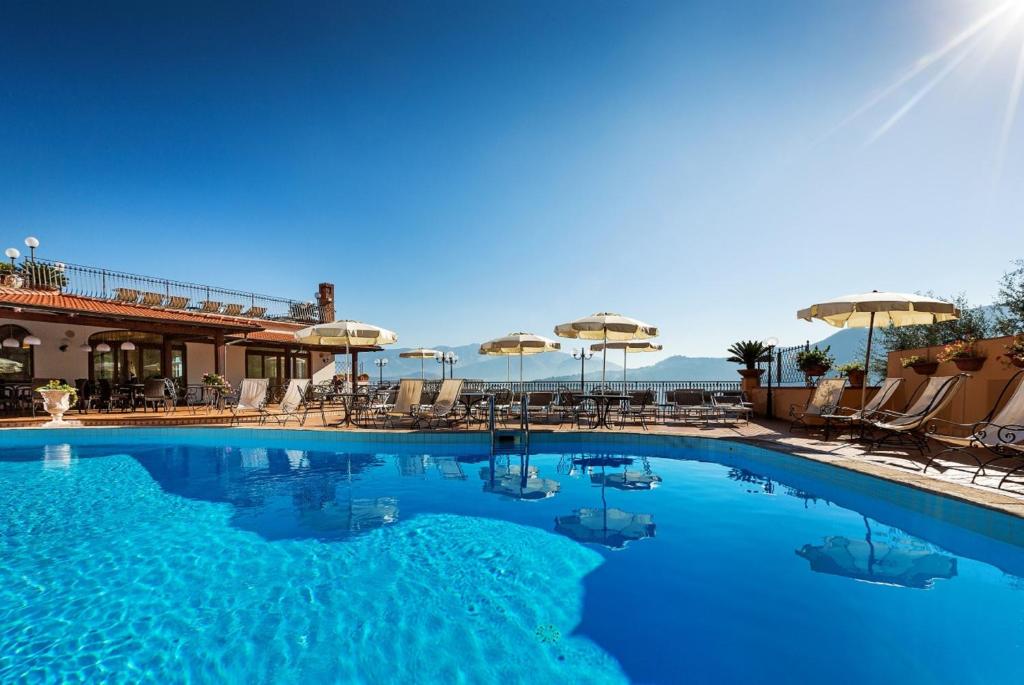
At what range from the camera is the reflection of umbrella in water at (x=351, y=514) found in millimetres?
4551

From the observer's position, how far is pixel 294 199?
543 inches

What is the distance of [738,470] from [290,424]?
A: 907 centimetres

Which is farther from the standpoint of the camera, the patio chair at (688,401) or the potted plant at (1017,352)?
the patio chair at (688,401)

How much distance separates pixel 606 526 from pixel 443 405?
5.55 metres

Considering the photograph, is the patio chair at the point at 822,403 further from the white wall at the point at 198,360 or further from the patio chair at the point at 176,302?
the patio chair at the point at 176,302

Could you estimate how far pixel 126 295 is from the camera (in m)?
15.7

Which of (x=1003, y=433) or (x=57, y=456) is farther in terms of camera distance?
(x=57, y=456)

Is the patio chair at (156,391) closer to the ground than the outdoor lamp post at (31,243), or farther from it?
closer to the ground

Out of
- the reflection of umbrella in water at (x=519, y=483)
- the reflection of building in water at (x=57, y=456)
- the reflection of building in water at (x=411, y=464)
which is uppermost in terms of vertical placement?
the reflection of umbrella in water at (x=519, y=483)

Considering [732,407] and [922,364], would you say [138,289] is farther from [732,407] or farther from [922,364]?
[922,364]

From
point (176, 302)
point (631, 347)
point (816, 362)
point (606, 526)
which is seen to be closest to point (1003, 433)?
point (606, 526)

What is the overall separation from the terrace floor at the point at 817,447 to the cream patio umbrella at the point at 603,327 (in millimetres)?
1947

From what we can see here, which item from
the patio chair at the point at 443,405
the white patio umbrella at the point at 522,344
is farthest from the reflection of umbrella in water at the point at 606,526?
the white patio umbrella at the point at 522,344

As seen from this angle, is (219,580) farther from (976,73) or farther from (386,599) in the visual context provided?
(976,73)
